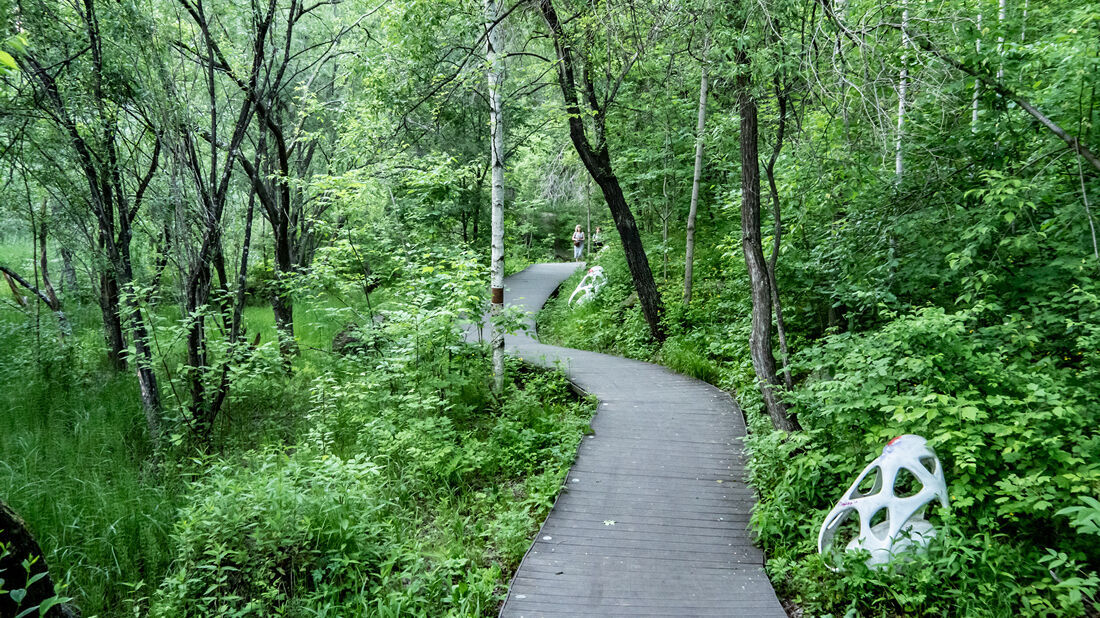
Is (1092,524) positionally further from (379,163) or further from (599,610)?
(379,163)

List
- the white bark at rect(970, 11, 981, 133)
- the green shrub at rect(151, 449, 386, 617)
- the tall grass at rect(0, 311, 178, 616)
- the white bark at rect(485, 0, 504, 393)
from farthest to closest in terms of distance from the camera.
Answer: the white bark at rect(485, 0, 504, 393) < the white bark at rect(970, 11, 981, 133) < the tall grass at rect(0, 311, 178, 616) < the green shrub at rect(151, 449, 386, 617)

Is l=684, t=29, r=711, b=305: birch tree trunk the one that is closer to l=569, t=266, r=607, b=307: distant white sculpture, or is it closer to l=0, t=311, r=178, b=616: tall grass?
l=569, t=266, r=607, b=307: distant white sculpture

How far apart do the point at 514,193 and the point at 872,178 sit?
1359cm

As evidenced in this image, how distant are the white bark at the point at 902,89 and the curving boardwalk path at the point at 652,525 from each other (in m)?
3.60

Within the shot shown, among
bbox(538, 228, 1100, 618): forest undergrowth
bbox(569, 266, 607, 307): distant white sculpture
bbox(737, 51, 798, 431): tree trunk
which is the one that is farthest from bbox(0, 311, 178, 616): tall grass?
bbox(569, 266, 607, 307): distant white sculpture

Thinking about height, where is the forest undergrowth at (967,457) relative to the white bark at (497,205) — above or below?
below

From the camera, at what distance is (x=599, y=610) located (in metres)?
4.39

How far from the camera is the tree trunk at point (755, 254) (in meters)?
6.75

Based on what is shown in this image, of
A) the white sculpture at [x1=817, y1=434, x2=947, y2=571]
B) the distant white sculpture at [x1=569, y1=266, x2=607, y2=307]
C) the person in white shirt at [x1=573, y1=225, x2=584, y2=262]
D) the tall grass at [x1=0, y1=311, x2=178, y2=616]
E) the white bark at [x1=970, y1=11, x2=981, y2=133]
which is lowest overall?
the tall grass at [x1=0, y1=311, x2=178, y2=616]

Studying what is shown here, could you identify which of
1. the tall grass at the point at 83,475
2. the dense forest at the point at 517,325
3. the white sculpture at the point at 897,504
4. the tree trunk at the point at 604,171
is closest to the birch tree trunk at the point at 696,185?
the dense forest at the point at 517,325

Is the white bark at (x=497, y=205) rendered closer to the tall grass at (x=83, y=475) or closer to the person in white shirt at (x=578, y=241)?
the tall grass at (x=83, y=475)

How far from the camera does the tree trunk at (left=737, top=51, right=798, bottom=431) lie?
6750 mm

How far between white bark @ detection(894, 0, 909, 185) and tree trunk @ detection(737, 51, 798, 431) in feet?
4.66

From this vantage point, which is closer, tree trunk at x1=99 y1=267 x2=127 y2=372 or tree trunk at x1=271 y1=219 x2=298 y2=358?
tree trunk at x1=99 y1=267 x2=127 y2=372
